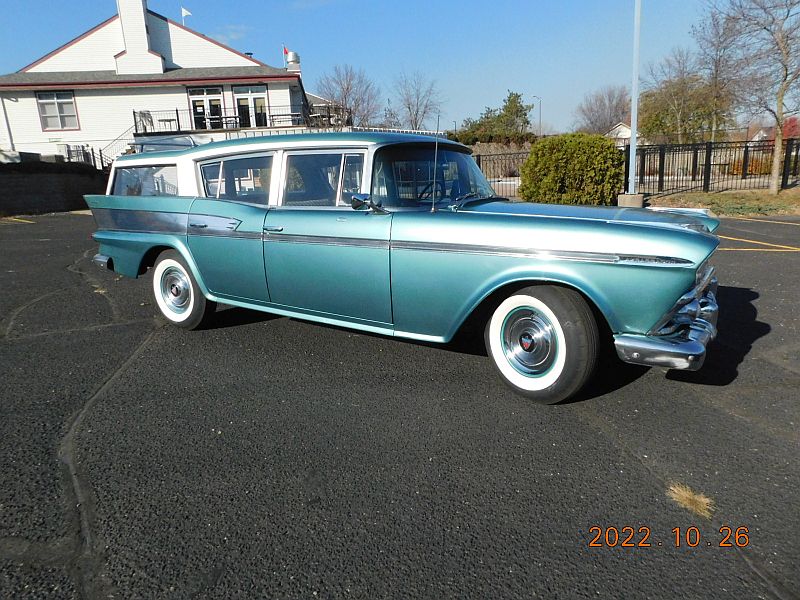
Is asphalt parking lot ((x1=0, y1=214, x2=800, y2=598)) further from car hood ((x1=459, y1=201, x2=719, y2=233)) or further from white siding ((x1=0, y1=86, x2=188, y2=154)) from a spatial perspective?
white siding ((x1=0, y1=86, x2=188, y2=154))

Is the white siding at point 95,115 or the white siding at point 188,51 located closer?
the white siding at point 95,115

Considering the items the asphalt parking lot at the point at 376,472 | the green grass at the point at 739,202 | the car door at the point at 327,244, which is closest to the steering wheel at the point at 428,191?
the car door at the point at 327,244

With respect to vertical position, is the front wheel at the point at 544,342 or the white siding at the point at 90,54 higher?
the white siding at the point at 90,54

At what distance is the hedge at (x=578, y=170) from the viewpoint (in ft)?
39.8

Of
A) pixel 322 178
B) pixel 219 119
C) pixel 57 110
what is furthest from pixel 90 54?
pixel 322 178

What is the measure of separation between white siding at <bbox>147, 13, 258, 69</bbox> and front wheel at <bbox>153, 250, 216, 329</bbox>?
2860 cm

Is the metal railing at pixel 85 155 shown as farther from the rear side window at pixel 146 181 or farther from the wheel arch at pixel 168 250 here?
the wheel arch at pixel 168 250

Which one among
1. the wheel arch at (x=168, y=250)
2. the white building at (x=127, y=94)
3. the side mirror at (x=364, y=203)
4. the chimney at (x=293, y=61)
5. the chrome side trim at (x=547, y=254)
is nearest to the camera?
the chrome side trim at (x=547, y=254)

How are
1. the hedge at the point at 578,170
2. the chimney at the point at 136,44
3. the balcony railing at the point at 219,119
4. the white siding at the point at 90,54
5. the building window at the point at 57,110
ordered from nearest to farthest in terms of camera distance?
the hedge at the point at 578,170 → the chimney at the point at 136,44 → the building window at the point at 57,110 → the balcony railing at the point at 219,119 → the white siding at the point at 90,54

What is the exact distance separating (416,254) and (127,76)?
1239 inches

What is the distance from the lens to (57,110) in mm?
28719

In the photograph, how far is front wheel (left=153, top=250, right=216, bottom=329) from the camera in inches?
186

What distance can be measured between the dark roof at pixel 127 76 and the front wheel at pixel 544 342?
2885 cm

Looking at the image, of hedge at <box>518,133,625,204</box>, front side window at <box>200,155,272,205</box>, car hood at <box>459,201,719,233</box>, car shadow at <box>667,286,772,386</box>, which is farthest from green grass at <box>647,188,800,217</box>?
front side window at <box>200,155,272,205</box>
